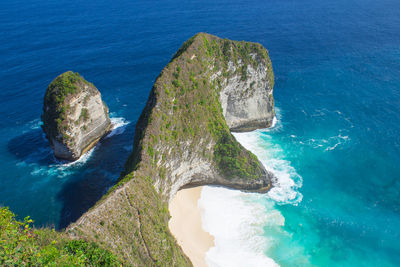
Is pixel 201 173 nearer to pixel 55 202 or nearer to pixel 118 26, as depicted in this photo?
pixel 55 202

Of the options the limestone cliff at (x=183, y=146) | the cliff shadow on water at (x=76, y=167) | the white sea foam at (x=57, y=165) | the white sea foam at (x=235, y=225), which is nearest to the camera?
the limestone cliff at (x=183, y=146)

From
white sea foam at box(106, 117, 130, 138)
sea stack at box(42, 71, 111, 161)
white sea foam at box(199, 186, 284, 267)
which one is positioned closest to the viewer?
white sea foam at box(199, 186, 284, 267)

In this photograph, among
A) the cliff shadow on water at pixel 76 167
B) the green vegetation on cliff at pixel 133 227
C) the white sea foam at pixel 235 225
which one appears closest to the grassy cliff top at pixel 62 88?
the cliff shadow on water at pixel 76 167

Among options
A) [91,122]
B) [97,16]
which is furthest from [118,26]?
[91,122]

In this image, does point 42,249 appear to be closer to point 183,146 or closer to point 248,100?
point 183,146

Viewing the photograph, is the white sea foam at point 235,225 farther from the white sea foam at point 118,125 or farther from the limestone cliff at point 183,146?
the white sea foam at point 118,125

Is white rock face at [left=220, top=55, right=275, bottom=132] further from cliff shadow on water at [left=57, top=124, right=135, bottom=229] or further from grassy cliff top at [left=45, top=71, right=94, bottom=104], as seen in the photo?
grassy cliff top at [left=45, top=71, right=94, bottom=104]

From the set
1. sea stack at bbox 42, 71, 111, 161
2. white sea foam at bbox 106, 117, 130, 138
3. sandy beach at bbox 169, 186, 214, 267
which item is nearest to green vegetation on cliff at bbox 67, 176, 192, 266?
sandy beach at bbox 169, 186, 214, 267
